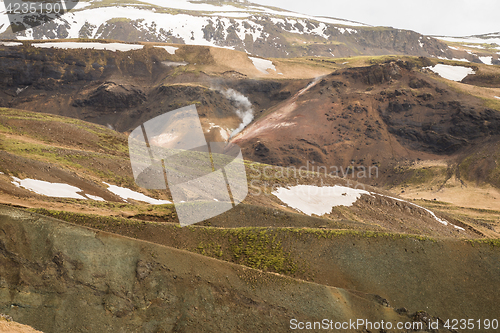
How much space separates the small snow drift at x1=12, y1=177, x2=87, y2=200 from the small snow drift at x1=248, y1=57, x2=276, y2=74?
83.2 meters

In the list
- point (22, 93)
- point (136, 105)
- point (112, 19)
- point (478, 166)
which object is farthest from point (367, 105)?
point (112, 19)

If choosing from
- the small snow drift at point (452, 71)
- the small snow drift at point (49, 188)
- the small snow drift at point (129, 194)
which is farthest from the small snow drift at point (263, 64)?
the small snow drift at point (49, 188)

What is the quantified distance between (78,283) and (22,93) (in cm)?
8695

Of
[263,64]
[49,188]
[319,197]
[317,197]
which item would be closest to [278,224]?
[49,188]

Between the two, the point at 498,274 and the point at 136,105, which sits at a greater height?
the point at 498,274

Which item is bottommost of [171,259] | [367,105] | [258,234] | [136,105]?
[136,105]

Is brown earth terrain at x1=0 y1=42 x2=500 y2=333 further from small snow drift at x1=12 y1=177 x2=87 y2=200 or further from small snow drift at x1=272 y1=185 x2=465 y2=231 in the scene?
small snow drift at x1=272 y1=185 x2=465 y2=231

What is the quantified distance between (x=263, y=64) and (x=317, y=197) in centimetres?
7345

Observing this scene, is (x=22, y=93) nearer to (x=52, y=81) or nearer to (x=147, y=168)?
(x=52, y=81)

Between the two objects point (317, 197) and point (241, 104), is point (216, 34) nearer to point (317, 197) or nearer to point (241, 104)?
point (241, 104)

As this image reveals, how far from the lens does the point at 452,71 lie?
9812cm

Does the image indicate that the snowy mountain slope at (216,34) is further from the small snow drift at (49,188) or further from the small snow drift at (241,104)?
the small snow drift at (49,188)

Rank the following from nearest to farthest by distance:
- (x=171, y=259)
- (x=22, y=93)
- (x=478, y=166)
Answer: (x=171, y=259) → (x=478, y=166) → (x=22, y=93)

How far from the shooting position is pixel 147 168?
32.6 m
